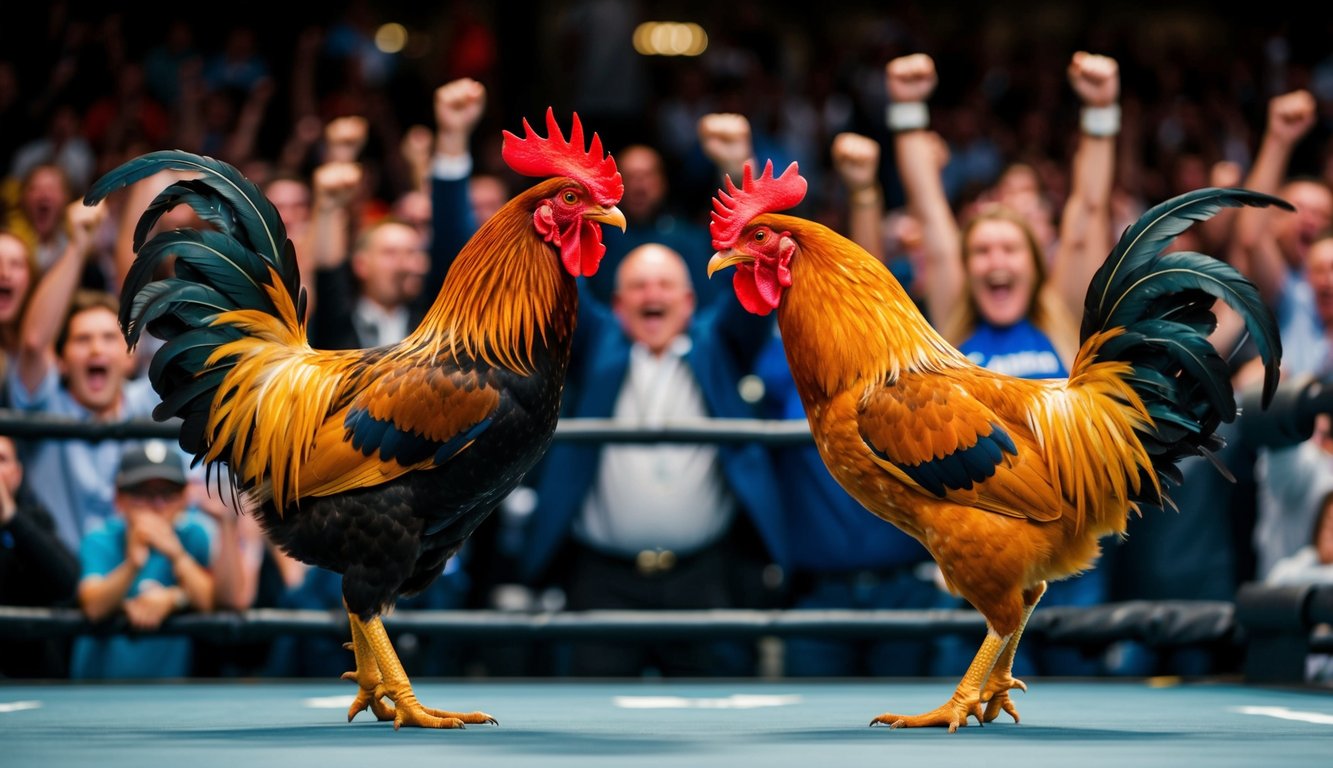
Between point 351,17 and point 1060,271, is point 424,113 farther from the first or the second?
point 1060,271

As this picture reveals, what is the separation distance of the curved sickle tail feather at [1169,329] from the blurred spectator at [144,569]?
327 cm

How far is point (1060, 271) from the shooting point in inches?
252

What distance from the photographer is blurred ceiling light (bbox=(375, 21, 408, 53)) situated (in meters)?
17.2

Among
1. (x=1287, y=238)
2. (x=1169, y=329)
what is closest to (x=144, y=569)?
(x=1169, y=329)

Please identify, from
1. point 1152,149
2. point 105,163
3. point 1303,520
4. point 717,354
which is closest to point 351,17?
point 105,163

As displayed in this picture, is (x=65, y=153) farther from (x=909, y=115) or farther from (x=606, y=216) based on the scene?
(x=606, y=216)

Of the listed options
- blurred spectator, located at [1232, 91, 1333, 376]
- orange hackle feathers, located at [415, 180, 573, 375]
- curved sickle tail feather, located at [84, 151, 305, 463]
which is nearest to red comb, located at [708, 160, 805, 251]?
orange hackle feathers, located at [415, 180, 573, 375]

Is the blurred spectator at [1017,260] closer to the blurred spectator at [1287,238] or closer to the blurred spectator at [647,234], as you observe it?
the blurred spectator at [647,234]

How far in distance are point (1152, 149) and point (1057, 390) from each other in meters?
8.98

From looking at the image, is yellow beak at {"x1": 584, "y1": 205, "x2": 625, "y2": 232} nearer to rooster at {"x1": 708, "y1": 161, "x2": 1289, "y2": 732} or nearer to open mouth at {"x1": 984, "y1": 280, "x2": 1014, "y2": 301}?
rooster at {"x1": 708, "y1": 161, "x2": 1289, "y2": 732}

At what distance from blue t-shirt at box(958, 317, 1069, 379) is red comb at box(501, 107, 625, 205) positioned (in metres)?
1.91

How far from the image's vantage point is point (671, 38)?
17703mm

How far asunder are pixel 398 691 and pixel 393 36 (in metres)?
14.2

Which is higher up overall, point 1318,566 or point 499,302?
point 499,302
